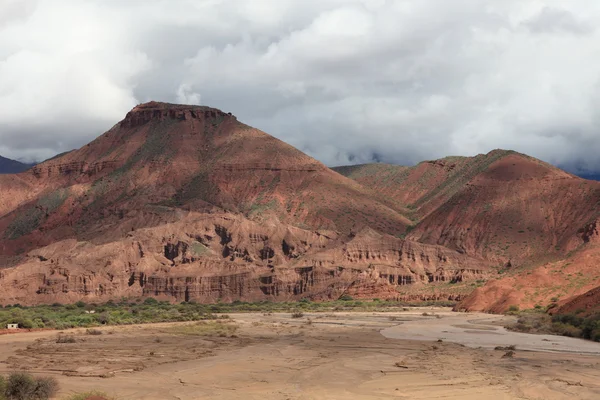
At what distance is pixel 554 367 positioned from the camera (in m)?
28.6

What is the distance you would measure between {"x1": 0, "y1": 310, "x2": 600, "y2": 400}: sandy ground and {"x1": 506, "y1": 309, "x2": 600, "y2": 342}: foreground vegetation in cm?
213

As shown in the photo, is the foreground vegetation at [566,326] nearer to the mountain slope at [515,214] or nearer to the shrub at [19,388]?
the shrub at [19,388]

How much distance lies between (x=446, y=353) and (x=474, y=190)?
139 meters

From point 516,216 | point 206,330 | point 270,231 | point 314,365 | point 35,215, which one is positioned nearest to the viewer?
point 314,365

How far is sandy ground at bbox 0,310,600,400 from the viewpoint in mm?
23234

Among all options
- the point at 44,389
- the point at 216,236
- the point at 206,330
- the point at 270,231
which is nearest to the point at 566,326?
the point at 206,330

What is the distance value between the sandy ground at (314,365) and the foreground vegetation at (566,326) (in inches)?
83.8

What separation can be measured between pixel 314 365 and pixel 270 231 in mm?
119072

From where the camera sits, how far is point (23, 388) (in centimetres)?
2023

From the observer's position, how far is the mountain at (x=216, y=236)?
124000mm

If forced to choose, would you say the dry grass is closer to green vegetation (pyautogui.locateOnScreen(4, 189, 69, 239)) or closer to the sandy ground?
the sandy ground

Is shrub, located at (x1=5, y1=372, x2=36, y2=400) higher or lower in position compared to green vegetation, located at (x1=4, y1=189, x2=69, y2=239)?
lower

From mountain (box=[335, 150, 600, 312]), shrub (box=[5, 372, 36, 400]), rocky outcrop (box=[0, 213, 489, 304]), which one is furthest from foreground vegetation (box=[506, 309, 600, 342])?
mountain (box=[335, 150, 600, 312])

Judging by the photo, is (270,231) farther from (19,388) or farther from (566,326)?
(19,388)
